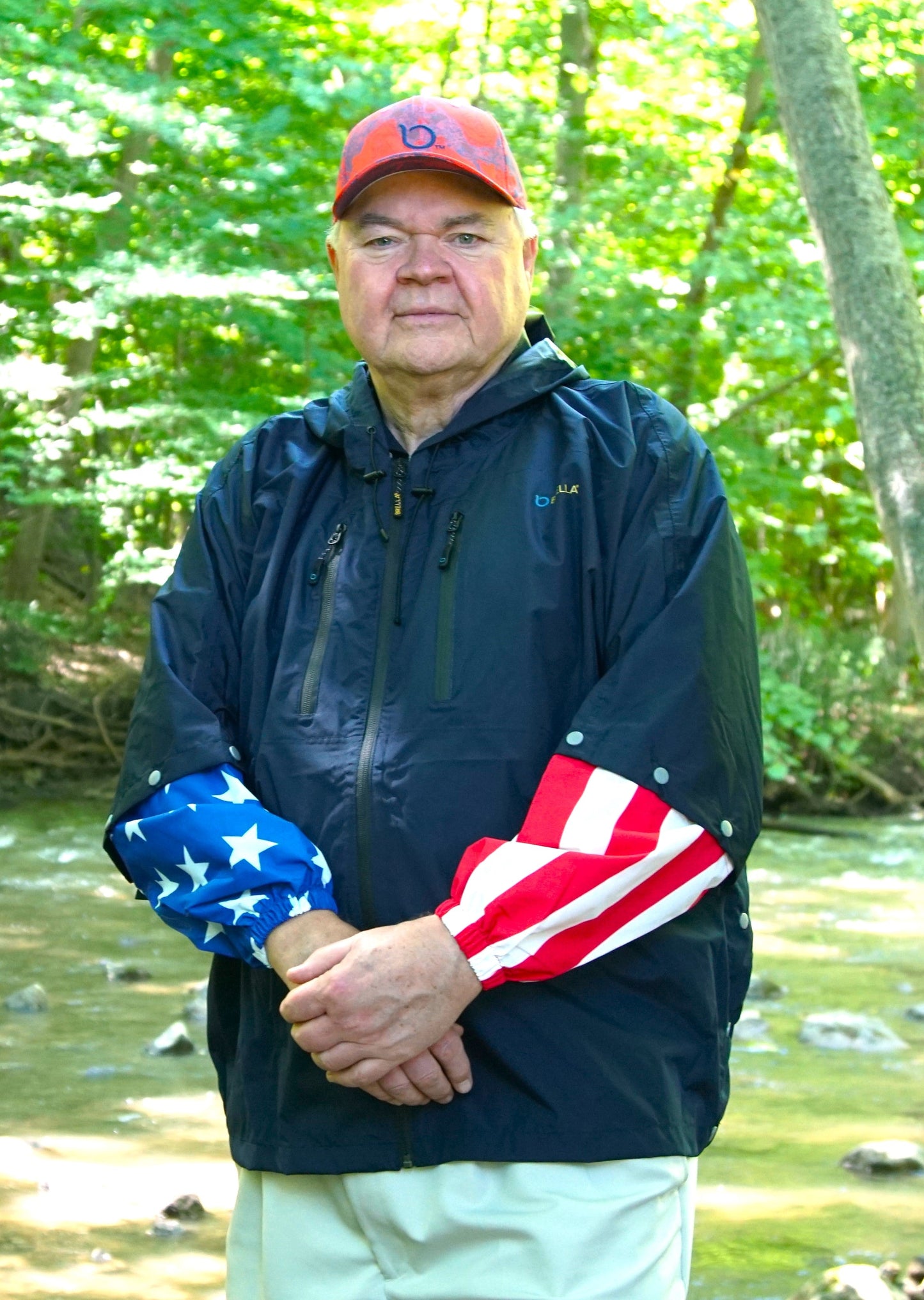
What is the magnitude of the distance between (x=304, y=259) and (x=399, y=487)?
851 cm

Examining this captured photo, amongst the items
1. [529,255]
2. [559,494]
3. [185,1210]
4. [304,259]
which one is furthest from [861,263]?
[304,259]

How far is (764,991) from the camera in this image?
19.2ft

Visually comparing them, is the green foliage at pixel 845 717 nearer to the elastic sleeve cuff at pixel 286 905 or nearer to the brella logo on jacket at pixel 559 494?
the brella logo on jacket at pixel 559 494

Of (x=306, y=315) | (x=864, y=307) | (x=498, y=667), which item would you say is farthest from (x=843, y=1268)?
(x=306, y=315)

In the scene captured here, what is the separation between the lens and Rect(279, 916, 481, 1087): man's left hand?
1.76 m

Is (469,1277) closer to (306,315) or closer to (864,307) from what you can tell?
(864,307)

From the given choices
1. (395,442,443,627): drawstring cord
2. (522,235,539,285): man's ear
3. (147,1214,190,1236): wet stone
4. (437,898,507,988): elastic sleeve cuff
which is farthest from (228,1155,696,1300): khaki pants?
(147,1214,190,1236): wet stone

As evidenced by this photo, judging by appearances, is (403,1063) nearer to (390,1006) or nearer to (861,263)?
(390,1006)

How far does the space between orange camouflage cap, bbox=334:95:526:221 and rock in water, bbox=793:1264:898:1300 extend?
1.97 meters

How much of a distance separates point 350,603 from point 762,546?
→ 15.4 metres

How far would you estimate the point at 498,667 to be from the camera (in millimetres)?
1879

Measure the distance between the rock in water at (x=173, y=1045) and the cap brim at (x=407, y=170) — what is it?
3.32m

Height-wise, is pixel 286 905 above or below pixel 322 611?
below

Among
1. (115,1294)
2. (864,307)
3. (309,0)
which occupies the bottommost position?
(115,1294)
